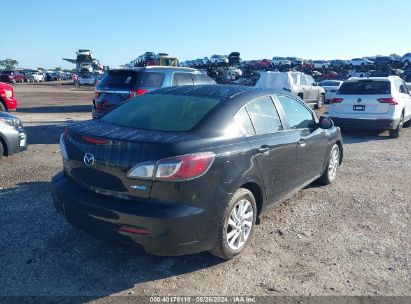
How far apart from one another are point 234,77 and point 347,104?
3013 centimetres

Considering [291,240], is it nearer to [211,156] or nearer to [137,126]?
[211,156]

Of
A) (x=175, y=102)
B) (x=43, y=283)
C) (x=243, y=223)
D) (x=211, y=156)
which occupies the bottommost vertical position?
(x=43, y=283)

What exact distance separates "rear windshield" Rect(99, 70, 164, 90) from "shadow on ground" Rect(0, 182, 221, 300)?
549 cm

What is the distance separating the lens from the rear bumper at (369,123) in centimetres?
990

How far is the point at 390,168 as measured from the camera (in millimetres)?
7133

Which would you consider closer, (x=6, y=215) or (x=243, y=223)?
(x=243, y=223)

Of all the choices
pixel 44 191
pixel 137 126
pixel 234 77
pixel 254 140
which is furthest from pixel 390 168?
pixel 234 77

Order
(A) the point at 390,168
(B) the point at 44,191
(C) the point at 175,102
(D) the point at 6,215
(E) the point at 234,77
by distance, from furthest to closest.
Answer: (E) the point at 234,77 < (A) the point at 390,168 < (B) the point at 44,191 < (D) the point at 6,215 < (C) the point at 175,102

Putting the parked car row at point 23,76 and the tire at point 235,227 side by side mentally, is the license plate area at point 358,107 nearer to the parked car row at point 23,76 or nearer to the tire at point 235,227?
the tire at point 235,227

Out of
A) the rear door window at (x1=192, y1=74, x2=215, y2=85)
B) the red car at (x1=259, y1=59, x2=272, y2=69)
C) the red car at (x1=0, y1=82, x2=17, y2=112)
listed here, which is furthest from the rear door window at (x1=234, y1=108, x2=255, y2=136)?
the red car at (x1=259, y1=59, x2=272, y2=69)

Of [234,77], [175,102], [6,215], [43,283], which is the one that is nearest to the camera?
[43,283]

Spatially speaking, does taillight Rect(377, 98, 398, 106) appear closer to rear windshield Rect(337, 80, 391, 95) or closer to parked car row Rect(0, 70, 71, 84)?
rear windshield Rect(337, 80, 391, 95)

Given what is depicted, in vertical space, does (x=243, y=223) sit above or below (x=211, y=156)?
below

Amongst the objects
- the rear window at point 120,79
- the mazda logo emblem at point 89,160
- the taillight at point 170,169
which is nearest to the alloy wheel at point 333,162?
the taillight at point 170,169
